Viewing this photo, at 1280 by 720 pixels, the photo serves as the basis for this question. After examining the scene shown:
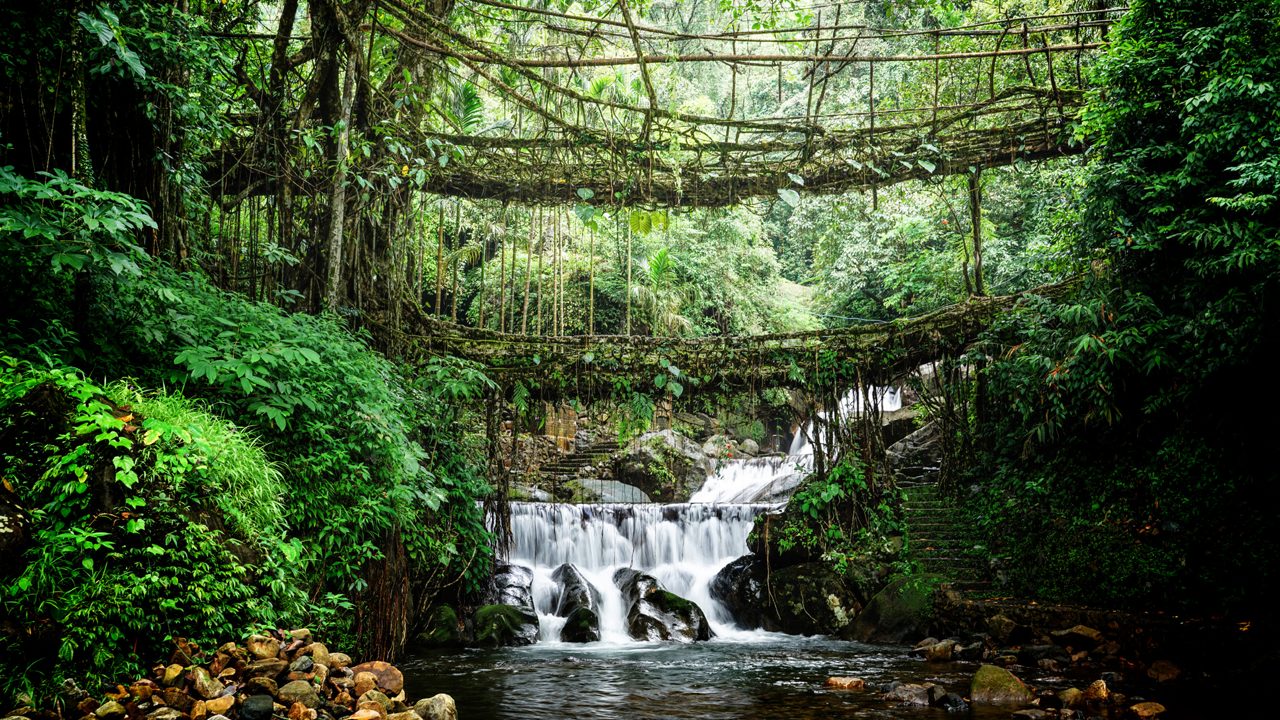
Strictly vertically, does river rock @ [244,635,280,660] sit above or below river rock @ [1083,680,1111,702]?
above

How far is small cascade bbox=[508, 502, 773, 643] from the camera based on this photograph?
12.9 m

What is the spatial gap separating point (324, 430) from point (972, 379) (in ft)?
31.1

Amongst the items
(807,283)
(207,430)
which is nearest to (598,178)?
(207,430)

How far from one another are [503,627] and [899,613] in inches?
206

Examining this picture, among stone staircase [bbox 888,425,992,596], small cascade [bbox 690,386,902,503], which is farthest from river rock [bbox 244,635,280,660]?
small cascade [bbox 690,386,902,503]

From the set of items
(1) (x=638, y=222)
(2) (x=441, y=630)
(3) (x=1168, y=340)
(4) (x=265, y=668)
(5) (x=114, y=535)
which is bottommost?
(2) (x=441, y=630)

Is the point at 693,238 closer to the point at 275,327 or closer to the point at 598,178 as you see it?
the point at 598,178

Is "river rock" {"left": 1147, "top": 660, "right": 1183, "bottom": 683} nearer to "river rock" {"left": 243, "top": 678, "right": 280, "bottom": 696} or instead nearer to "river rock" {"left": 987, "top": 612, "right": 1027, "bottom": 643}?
"river rock" {"left": 987, "top": 612, "right": 1027, "bottom": 643}

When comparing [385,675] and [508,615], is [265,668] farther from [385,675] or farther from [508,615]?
[508,615]

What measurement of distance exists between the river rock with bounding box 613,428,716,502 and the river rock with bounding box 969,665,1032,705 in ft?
38.4

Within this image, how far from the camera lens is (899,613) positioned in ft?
33.7

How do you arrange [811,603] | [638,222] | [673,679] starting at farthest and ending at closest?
1. [811,603]
2. [638,222]
3. [673,679]

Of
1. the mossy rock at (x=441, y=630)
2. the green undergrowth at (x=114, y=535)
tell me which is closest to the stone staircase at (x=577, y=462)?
the mossy rock at (x=441, y=630)

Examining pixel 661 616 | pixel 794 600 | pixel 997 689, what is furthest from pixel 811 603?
pixel 997 689
